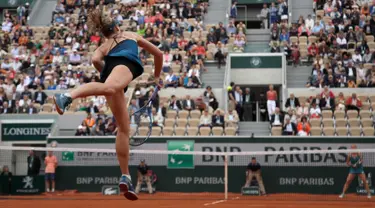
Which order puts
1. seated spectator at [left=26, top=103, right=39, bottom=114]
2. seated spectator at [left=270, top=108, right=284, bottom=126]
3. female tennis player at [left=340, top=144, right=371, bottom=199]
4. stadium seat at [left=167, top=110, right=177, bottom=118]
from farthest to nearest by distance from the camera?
seated spectator at [left=26, top=103, right=39, bottom=114] → stadium seat at [left=167, top=110, right=177, bottom=118] → seated spectator at [left=270, top=108, right=284, bottom=126] → female tennis player at [left=340, top=144, right=371, bottom=199]

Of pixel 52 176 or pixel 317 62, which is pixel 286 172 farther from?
pixel 52 176

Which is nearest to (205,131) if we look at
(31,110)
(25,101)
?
(31,110)

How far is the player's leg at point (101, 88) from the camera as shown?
7.69 metres

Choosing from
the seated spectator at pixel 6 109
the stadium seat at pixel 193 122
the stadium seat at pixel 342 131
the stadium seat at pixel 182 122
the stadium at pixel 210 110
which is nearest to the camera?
the stadium at pixel 210 110

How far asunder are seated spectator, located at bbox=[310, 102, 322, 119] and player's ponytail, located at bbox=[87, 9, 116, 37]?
58.0 feet

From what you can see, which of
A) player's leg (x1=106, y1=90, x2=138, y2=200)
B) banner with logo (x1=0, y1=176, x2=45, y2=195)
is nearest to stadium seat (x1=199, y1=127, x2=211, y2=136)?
banner with logo (x1=0, y1=176, x2=45, y2=195)

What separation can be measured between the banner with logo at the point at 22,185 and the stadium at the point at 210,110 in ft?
0.12

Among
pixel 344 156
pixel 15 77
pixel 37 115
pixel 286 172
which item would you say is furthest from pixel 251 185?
pixel 15 77

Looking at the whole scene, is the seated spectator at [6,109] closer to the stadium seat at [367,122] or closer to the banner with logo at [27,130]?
the banner with logo at [27,130]

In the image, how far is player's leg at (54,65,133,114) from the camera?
25.2 ft

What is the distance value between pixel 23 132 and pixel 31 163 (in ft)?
6.16

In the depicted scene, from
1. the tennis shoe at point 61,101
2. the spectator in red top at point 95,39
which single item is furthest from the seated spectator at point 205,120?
the tennis shoe at point 61,101

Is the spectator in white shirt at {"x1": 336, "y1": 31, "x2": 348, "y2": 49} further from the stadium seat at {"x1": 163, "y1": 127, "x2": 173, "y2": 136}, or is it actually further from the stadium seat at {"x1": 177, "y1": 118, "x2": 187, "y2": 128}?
the stadium seat at {"x1": 163, "y1": 127, "x2": 173, "y2": 136}

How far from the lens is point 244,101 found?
27938 mm
